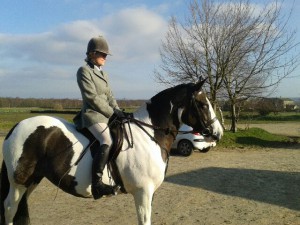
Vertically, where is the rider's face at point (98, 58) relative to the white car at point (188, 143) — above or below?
above

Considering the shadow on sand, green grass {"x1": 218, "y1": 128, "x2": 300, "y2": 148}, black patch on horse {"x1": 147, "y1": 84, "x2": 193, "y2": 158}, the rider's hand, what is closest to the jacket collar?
the rider's hand

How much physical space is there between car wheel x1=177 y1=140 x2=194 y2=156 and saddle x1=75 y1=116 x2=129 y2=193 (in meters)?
9.82

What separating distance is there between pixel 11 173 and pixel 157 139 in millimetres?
1800

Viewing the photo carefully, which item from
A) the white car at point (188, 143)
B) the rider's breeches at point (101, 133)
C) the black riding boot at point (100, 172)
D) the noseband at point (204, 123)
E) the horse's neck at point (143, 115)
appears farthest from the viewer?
the white car at point (188, 143)

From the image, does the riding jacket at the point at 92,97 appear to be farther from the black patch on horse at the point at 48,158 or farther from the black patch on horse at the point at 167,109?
the black patch on horse at the point at 167,109

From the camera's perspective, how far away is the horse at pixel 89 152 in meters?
3.85

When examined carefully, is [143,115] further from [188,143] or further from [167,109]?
[188,143]

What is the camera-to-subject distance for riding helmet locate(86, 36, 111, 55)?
4.04 meters

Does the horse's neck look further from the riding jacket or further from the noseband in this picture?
the noseband

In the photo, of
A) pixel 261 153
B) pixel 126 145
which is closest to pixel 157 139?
pixel 126 145

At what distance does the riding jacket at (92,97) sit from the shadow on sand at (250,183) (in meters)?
4.45

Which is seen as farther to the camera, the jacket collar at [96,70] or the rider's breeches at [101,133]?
the jacket collar at [96,70]

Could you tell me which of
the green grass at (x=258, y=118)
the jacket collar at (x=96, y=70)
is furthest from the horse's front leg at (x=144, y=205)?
the green grass at (x=258, y=118)

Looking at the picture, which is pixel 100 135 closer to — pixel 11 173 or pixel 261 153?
pixel 11 173
